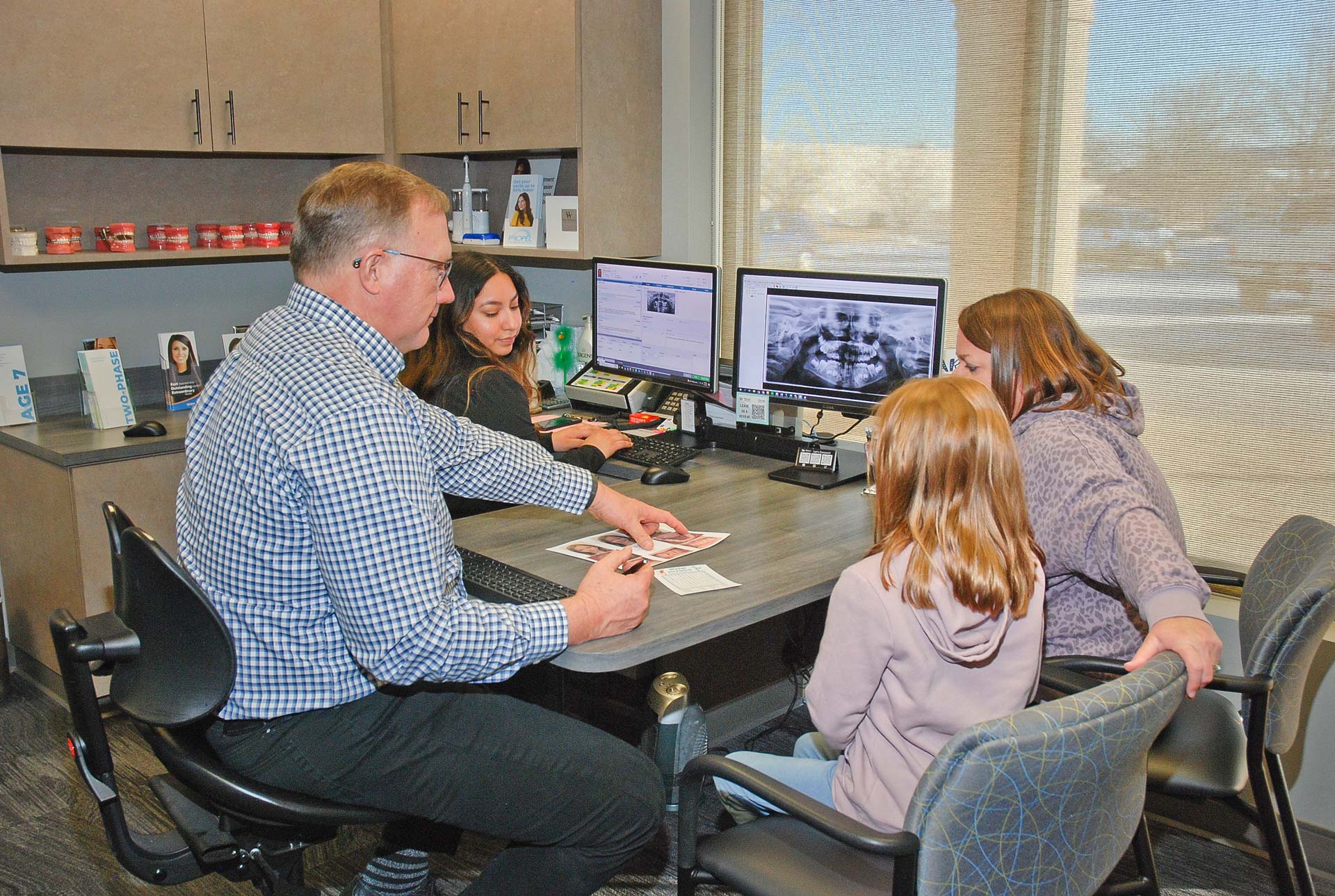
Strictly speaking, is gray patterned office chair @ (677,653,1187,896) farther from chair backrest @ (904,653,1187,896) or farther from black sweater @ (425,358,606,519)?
black sweater @ (425,358,606,519)

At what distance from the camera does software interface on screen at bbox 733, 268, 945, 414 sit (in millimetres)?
2471

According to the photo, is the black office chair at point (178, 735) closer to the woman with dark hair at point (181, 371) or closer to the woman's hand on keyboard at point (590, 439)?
the woman's hand on keyboard at point (590, 439)

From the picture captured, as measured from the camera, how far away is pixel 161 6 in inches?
128

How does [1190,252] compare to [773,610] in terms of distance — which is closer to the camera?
[773,610]

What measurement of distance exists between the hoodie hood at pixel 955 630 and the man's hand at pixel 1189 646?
0.66 feet

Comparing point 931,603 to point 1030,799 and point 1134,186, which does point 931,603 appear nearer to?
point 1030,799

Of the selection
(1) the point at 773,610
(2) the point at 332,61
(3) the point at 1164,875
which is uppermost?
(2) the point at 332,61

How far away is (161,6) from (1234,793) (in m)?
3.41

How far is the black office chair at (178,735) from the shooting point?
146cm

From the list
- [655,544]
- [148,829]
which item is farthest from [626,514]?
[148,829]

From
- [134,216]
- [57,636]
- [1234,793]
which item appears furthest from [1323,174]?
[134,216]

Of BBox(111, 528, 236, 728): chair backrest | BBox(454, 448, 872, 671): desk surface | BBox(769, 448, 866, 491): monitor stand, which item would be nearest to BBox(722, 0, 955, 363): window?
BBox(769, 448, 866, 491): monitor stand

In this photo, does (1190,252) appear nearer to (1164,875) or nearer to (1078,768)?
(1164,875)

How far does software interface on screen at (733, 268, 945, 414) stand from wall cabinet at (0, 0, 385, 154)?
69.9 inches
